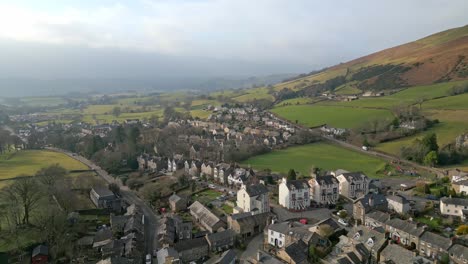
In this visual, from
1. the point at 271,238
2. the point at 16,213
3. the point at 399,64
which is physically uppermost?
the point at 399,64

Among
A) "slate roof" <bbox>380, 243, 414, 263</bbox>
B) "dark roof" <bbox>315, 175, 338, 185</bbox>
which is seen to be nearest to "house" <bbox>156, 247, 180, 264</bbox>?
"slate roof" <bbox>380, 243, 414, 263</bbox>

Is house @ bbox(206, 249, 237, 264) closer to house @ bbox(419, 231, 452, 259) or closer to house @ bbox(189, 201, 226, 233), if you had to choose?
house @ bbox(189, 201, 226, 233)

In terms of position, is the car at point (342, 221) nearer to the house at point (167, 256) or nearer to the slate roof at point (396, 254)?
the slate roof at point (396, 254)

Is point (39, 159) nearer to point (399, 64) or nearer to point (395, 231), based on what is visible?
point (395, 231)

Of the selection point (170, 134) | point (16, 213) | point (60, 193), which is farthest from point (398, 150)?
point (16, 213)

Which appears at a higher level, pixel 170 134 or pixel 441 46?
pixel 441 46

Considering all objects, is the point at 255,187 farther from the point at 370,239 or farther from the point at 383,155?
the point at 383,155
